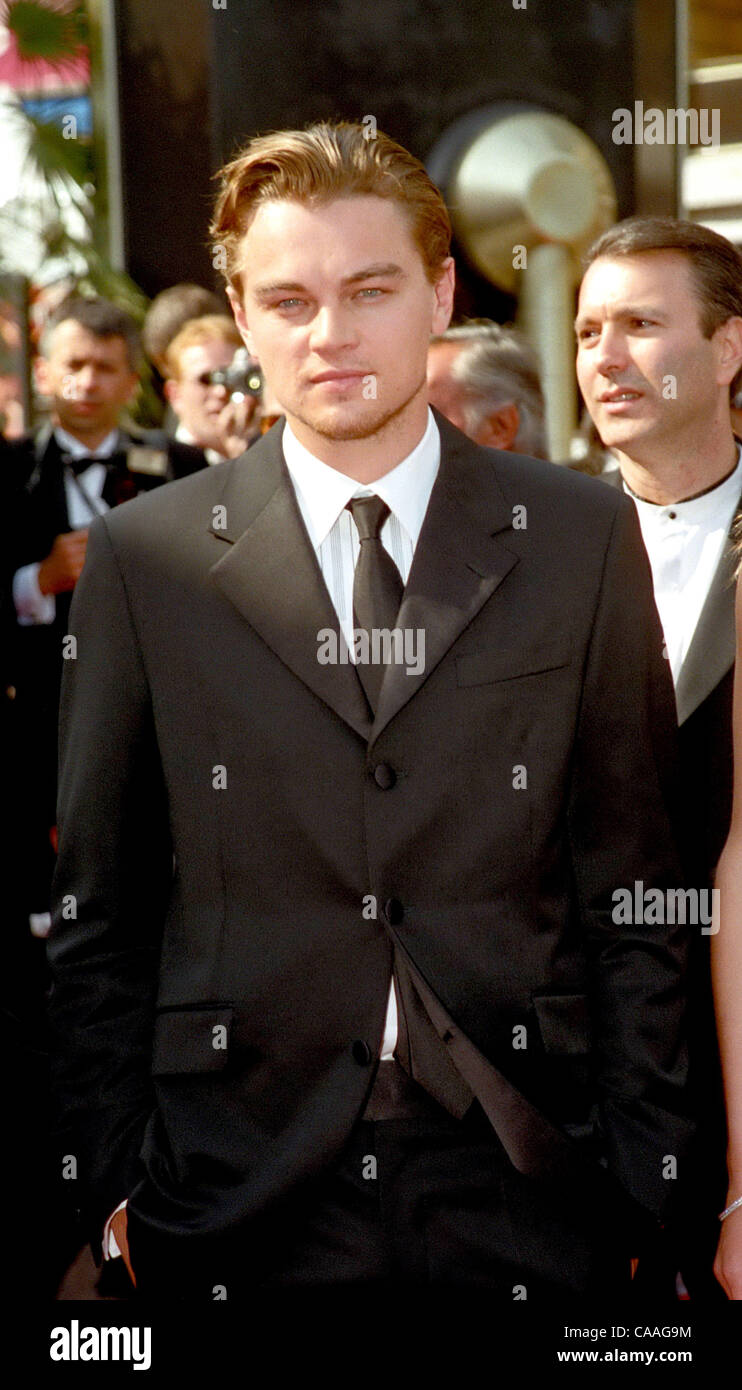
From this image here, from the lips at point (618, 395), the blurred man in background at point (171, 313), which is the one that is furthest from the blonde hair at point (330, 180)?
the blurred man in background at point (171, 313)

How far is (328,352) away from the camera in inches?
85.2

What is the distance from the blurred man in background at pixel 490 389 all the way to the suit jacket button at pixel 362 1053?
2344 mm

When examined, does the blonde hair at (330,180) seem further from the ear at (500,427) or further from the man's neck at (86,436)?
the man's neck at (86,436)

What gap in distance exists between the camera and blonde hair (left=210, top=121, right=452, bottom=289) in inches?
86.7

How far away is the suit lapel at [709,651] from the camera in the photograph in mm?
2812

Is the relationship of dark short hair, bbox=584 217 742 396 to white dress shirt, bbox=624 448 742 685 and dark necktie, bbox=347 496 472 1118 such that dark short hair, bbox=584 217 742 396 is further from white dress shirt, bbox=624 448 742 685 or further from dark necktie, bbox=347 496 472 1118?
dark necktie, bbox=347 496 472 1118

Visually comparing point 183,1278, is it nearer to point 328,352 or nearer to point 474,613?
point 474,613

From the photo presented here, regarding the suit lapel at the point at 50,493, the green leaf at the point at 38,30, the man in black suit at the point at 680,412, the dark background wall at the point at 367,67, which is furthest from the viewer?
the dark background wall at the point at 367,67

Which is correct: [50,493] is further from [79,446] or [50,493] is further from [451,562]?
[451,562]

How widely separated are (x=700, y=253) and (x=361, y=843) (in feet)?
5.31

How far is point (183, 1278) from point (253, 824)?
1.96 ft

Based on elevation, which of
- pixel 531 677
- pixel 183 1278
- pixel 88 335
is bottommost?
pixel 183 1278

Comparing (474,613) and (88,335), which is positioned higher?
(88,335)

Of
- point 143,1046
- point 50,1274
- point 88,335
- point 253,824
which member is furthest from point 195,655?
point 88,335
